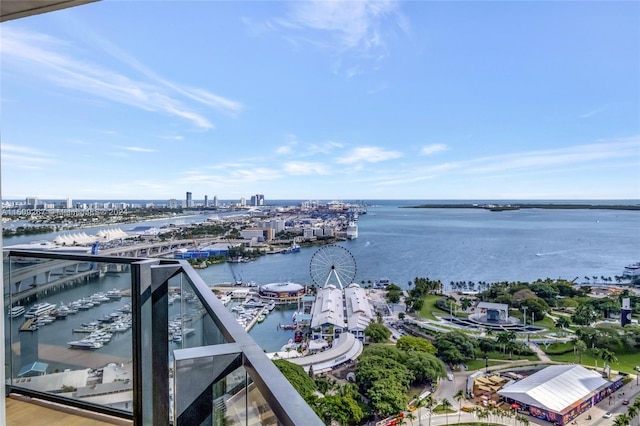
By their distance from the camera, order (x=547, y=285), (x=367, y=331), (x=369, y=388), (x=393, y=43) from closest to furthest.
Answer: (x=369, y=388)
(x=367, y=331)
(x=547, y=285)
(x=393, y=43)

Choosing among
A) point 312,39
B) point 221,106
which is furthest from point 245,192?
point 312,39

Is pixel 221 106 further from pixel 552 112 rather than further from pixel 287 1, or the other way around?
pixel 552 112

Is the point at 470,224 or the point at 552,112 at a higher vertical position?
the point at 552,112

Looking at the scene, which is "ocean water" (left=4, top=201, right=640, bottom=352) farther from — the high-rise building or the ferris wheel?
the high-rise building

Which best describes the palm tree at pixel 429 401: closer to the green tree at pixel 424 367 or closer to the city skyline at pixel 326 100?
the green tree at pixel 424 367

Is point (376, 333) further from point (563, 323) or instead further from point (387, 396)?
point (563, 323)

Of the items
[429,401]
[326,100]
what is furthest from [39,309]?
[326,100]

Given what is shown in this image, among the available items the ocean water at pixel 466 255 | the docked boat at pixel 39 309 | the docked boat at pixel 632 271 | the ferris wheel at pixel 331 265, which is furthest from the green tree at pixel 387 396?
the docked boat at pixel 632 271
